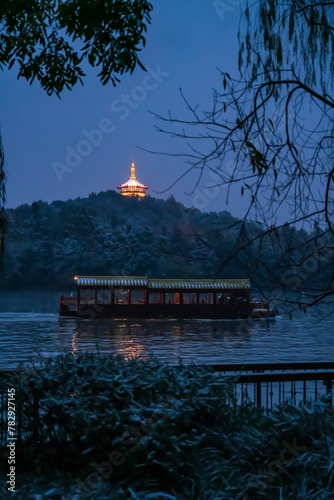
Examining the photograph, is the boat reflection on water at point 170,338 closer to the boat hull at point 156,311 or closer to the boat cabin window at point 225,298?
the boat hull at point 156,311

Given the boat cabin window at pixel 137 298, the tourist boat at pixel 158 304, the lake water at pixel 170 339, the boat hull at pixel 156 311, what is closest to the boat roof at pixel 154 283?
the tourist boat at pixel 158 304

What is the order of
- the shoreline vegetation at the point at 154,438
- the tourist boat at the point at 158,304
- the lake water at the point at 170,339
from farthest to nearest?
the tourist boat at the point at 158,304 → the lake water at the point at 170,339 → the shoreline vegetation at the point at 154,438

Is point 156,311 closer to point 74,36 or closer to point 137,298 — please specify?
point 137,298

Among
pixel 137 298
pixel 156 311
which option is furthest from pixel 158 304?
pixel 137 298

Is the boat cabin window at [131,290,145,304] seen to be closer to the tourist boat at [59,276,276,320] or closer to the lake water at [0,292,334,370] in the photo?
the tourist boat at [59,276,276,320]

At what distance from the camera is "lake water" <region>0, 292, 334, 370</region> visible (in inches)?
1268

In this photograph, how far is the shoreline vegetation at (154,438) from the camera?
12.4 ft

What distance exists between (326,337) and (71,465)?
140ft

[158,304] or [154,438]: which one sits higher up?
[154,438]

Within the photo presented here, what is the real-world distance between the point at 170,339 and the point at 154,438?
36251 millimetres

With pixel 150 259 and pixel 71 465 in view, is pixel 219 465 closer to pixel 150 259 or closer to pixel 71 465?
pixel 71 465

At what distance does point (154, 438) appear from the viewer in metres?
4.44

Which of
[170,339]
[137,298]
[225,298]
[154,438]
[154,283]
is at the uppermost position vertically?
[154,283]

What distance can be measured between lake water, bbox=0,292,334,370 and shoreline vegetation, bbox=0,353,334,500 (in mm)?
20088
